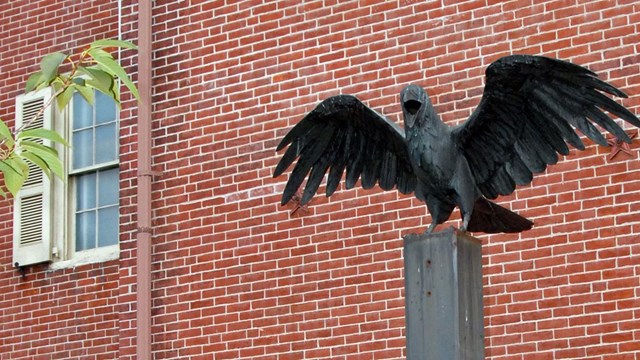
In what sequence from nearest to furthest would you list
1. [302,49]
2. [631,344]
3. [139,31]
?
[631,344] → [302,49] → [139,31]

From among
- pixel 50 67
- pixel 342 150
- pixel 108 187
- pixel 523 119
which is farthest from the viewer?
pixel 108 187

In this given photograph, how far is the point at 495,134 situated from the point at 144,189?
6.50 m

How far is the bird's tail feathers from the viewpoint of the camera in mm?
9422

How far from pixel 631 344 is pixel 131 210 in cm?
524

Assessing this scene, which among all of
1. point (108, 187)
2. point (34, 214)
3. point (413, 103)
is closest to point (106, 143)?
point (108, 187)

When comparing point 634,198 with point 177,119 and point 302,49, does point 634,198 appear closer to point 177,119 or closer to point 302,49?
point 302,49

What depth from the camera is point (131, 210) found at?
1570cm

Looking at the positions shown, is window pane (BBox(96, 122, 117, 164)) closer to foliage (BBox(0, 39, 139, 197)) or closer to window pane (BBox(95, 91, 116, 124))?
window pane (BBox(95, 91, 116, 124))

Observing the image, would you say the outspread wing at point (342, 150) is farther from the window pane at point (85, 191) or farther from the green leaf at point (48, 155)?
the window pane at point (85, 191)

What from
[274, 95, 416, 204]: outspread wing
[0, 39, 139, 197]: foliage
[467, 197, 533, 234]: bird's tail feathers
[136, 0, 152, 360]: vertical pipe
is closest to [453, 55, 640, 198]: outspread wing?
[467, 197, 533, 234]: bird's tail feathers

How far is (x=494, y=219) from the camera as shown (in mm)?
9492

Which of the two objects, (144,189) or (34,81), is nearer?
(34,81)

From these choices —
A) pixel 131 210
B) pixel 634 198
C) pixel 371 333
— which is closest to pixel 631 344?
pixel 634 198

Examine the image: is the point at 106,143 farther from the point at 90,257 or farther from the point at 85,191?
the point at 90,257
